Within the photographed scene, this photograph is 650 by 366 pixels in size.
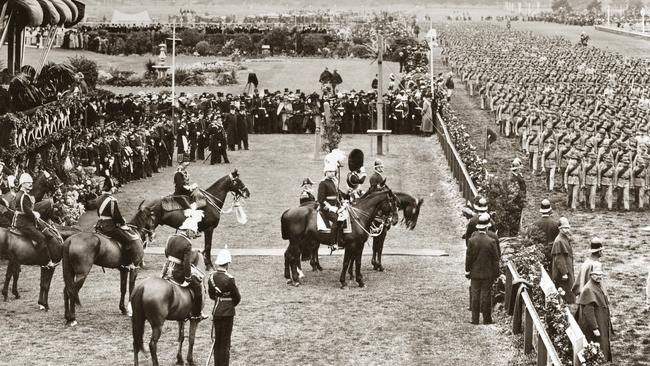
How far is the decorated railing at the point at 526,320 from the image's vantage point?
1440 cm

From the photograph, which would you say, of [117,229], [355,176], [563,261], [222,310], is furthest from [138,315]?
[355,176]

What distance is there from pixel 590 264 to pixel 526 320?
142cm

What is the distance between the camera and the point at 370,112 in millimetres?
41656

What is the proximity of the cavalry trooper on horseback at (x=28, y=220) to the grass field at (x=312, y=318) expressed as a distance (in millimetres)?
1071

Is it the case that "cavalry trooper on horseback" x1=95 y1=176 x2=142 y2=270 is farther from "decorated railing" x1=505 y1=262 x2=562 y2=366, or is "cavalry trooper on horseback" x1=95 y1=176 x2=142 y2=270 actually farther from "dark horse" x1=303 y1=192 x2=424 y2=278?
"decorated railing" x1=505 y1=262 x2=562 y2=366

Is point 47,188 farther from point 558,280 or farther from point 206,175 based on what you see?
point 206,175

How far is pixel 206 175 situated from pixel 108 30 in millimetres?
49583

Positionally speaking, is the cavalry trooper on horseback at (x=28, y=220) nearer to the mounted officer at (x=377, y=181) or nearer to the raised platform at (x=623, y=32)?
the mounted officer at (x=377, y=181)

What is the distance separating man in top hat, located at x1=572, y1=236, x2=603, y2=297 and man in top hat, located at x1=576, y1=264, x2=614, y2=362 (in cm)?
28

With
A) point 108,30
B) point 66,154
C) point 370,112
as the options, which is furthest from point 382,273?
point 108,30

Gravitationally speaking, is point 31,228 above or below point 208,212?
above

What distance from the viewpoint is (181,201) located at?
2158 cm

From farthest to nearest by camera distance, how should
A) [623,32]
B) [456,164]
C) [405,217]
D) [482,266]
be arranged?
[623,32] → [456,164] → [405,217] → [482,266]

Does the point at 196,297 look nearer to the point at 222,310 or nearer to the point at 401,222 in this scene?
the point at 222,310
